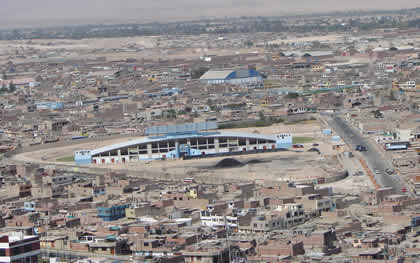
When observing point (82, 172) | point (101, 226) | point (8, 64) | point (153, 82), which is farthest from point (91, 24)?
point (101, 226)

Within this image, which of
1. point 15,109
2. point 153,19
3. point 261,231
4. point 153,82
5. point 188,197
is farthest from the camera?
point 153,19

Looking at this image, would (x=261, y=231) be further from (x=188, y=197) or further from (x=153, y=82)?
(x=153, y=82)

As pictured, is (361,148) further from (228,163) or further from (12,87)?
(12,87)

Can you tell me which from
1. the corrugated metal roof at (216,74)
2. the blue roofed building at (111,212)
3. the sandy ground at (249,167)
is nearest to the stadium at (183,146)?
the sandy ground at (249,167)

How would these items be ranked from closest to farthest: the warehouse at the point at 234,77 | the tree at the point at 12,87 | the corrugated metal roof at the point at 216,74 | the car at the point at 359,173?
the car at the point at 359,173 < the warehouse at the point at 234,77 < the corrugated metal roof at the point at 216,74 < the tree at the point at 12,87

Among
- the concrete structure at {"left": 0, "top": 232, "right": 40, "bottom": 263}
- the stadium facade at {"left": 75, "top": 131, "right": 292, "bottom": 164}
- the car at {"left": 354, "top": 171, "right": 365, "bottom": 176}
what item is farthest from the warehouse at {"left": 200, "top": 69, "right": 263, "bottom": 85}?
the concrete structure at {"left": 0, "top": 232, "right": 40, "bottom": 263}

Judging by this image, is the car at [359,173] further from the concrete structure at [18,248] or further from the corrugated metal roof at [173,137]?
the concrete structure at [18,248]

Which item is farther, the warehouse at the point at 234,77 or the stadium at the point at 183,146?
the warehouse at the point at 234,77
